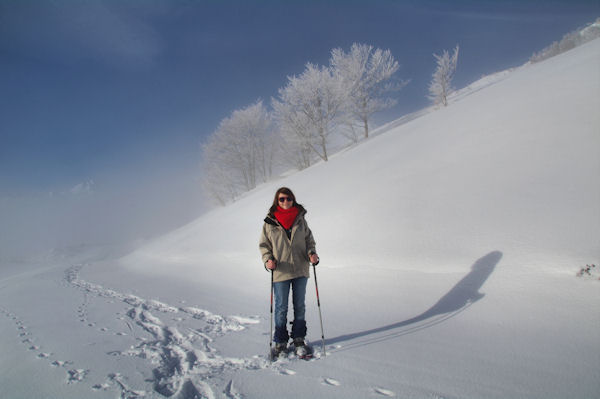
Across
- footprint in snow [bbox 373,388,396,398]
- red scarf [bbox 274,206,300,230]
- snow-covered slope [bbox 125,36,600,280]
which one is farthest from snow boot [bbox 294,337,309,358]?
snow-covered slope [bbox 125,36,600,280]

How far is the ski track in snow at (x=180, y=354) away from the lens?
269 centimetres

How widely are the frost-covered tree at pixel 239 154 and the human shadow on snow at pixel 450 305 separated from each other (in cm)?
2958

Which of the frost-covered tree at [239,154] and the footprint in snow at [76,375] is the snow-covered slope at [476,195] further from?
the frost-covered tree at [239,154]

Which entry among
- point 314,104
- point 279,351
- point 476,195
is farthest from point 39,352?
point 314,104

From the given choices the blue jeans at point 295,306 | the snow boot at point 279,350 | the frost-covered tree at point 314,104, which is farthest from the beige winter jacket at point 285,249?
the frost-covered tree at point 314,104

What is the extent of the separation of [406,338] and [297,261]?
181cm

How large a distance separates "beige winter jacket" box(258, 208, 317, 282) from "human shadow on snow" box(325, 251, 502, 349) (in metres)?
1.17

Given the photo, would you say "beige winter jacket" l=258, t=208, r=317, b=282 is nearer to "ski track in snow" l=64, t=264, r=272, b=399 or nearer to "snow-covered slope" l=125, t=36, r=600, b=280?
"ski track in snow" l=64, t=264, r=272, b=399

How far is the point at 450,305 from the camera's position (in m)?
4.53

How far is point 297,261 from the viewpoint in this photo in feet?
11.5

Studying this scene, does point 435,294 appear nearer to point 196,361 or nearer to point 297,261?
point 297,261

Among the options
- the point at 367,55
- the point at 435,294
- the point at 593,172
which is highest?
the point at 367,55

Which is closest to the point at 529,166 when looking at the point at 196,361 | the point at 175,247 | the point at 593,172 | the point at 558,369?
the point at 593,172

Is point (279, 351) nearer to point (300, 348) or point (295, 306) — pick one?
point (300, 348)
